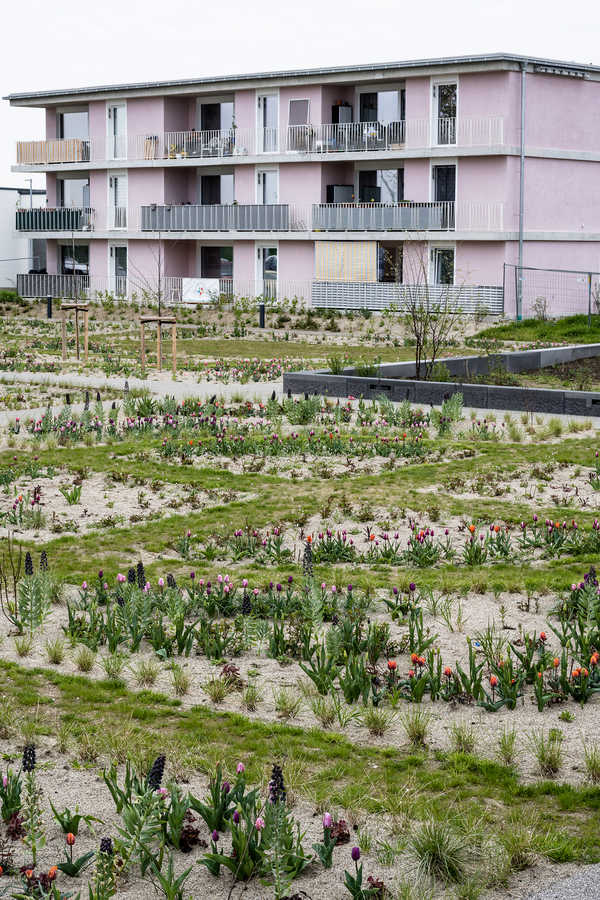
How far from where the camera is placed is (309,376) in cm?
2073

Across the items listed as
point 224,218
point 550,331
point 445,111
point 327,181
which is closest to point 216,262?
point 224,218

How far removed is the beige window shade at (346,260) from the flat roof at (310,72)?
6.31 m

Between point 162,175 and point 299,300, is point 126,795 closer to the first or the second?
point 299,300

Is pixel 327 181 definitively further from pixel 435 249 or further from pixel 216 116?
pixel 216 116

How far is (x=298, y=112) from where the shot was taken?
161ft

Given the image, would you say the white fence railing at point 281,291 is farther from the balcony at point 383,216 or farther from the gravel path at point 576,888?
the gravel path at point 576,888

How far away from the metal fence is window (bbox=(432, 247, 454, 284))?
93.7 inches

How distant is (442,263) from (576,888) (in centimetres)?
4140

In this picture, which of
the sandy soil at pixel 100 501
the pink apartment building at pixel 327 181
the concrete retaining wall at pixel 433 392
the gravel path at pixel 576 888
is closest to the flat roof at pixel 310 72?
the pink apartment building at pixel 327 181

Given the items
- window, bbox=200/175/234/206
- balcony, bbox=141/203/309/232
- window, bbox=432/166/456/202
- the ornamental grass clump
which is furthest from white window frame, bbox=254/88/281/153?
the ornamental grass clump

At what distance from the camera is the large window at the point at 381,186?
47.7m

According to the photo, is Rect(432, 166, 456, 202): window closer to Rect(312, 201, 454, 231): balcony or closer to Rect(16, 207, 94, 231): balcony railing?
Rect(312, 201, 454, 231): balcony

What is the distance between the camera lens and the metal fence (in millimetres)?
41906

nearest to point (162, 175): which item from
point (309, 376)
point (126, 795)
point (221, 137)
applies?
point (221, 137)
